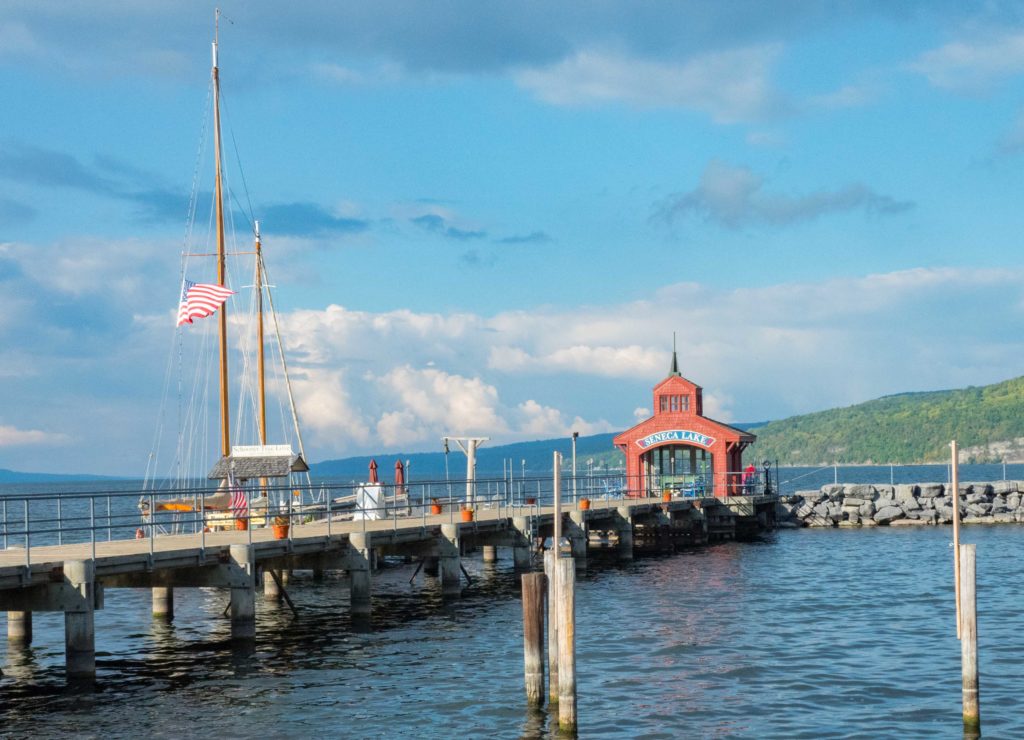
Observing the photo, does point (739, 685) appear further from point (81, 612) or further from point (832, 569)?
point (832, 569)

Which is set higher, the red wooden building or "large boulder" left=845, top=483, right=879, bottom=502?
the red wooden building

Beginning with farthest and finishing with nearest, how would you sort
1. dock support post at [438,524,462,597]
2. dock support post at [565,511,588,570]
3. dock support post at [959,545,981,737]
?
dock support post at [565,511,588,570], dock support post at [438,524,462,597], dock support post at [959,545,981,737]

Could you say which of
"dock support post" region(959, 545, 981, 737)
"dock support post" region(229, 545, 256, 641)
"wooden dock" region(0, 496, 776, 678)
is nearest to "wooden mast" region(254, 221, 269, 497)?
"wooden dock" region(0, 496, 776, 678)

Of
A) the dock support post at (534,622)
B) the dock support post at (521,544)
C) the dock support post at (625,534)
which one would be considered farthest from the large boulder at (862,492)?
the dock support post at (534,622)

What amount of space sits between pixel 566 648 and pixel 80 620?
32.2 ft

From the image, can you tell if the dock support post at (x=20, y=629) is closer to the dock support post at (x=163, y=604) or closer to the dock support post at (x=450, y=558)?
the dock support post at (x=163, y=604)

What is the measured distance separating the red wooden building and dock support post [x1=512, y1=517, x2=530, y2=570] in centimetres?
1900

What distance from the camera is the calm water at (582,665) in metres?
20.9

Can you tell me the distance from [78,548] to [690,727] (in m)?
15.5

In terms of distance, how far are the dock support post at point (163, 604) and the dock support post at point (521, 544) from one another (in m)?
11.3

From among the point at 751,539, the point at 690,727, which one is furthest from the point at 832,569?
the point at 690,727

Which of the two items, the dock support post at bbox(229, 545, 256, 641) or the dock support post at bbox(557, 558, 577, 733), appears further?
the dock support post at bbox(229, 545, 256, 641)

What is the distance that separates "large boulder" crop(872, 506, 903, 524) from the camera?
64.7m

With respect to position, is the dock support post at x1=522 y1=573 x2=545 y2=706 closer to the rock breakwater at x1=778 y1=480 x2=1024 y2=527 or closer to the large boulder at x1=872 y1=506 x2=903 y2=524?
the rock breakwater at x1=778 y1=480 x2=1024 y2=527
